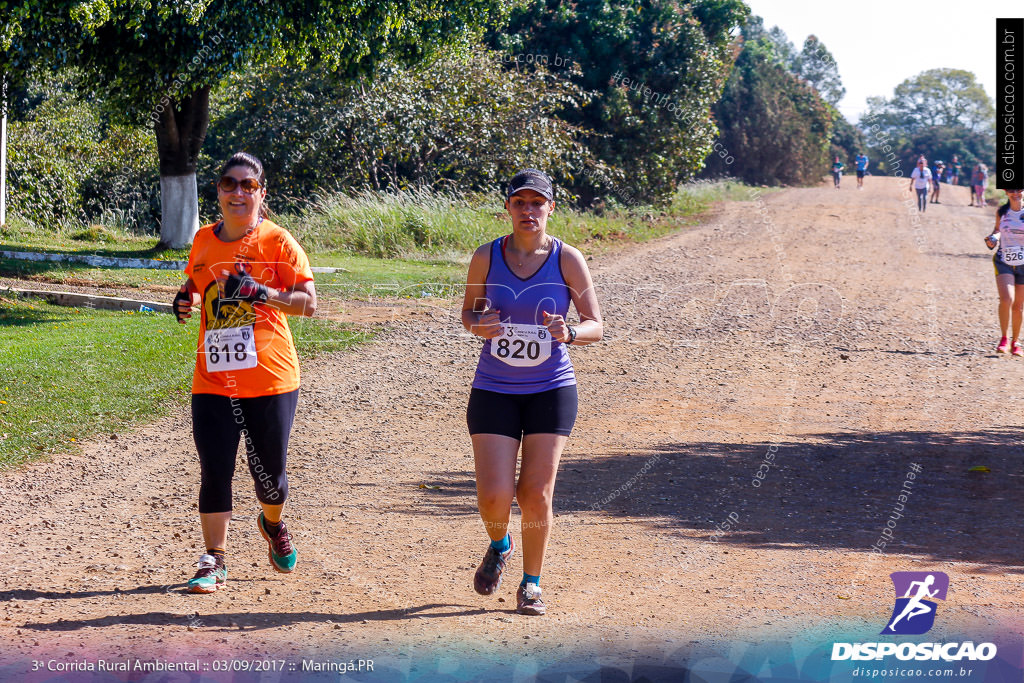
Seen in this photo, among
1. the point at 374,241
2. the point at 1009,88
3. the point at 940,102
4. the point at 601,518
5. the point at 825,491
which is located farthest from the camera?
the point at 940,102

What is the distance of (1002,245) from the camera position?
11.8 m

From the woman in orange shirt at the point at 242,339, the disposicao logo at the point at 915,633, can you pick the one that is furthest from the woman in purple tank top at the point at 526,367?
the disposicao logo at the point at 915,633

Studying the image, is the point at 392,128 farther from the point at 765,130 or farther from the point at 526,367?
the point at 765,130

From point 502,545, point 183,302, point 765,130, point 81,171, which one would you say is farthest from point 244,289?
point 765,130

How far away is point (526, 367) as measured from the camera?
186 inches

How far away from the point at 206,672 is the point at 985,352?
1096 centimetres

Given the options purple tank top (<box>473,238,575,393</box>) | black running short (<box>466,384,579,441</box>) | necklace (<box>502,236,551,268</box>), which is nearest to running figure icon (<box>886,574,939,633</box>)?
black running short (<box>466,384,579,441</box>)

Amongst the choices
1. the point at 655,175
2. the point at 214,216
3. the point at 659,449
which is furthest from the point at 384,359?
the point at 655,175

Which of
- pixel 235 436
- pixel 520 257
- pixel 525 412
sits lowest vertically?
pixel 235 436

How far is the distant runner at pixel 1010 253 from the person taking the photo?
11578 mm

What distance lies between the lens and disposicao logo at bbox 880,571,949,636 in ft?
15.2

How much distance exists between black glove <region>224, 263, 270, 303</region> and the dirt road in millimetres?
1372

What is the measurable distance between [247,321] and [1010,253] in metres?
9.56

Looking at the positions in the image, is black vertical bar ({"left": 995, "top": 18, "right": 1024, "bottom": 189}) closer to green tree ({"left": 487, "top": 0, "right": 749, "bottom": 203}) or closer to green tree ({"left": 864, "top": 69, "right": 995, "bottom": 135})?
green tree ({"left": 487, "top": 0, "right": 749, "bottom": 203})
